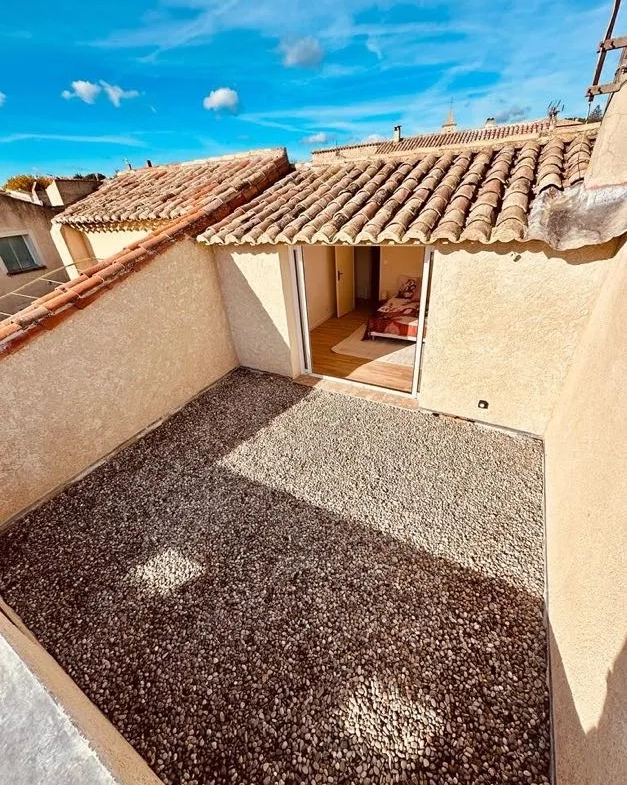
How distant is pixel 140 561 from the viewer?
14.1 feet

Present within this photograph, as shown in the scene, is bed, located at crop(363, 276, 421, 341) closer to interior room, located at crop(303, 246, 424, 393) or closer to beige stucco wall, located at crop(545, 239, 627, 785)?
interior room, located at crop(303, 246, 424, 393)

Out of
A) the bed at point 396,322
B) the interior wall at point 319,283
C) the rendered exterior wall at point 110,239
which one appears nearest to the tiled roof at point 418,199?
the interior wall at point 319,283

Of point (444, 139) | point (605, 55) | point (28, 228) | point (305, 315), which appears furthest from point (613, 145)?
point (444, 139)

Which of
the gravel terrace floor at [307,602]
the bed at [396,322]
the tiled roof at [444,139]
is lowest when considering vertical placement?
the gravel terrace floor at [307,602]

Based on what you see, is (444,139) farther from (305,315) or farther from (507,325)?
(507,325)

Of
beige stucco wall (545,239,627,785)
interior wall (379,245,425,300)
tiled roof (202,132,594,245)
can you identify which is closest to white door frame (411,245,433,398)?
tiled roof (202,132,594,245)

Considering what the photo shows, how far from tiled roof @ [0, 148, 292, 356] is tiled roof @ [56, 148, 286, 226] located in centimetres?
4

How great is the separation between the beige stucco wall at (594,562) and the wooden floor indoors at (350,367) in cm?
386

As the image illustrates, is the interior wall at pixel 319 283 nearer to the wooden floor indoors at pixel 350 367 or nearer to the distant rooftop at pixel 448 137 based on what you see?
the wooden floor indoors at pixel 350 367

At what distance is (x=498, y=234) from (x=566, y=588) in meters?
4.24

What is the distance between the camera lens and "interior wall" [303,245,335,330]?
10758 mm

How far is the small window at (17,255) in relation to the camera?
35.4ft

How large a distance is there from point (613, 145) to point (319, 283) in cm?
837

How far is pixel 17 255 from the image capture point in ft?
36.5
